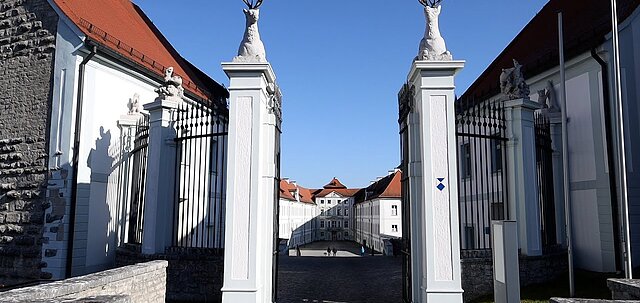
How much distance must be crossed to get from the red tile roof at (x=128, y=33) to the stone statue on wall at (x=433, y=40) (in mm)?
8669

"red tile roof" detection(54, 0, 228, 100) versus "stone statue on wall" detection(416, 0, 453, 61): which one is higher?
"red tile roof" detection(54, 0, 228, 100)

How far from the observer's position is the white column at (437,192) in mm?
6660

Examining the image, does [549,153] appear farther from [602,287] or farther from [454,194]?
[454,194]

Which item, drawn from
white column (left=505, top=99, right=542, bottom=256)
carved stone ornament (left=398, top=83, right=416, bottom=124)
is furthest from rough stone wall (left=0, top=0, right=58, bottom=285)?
white column (left=505, top=99, right=542, bottom=256)

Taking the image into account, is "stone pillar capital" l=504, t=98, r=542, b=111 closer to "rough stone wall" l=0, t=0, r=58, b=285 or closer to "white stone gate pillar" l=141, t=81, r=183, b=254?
"white stone gate pillar" l=141, t=81, r=183, b=254

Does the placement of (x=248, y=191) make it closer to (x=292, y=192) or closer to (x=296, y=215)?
(x=296, y=215)

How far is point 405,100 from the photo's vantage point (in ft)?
28.4

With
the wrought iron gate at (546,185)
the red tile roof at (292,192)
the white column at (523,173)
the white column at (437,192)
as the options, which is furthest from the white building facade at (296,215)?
the white column at (437,192)

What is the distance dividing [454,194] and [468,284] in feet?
8.33

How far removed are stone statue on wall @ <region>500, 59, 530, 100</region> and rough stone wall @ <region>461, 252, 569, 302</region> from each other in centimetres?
327

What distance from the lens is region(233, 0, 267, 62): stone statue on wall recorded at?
7.38 metres

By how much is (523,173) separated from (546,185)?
2169mm

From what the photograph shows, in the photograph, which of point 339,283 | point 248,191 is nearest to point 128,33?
point 339,283

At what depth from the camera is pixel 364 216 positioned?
5834 centimetres
